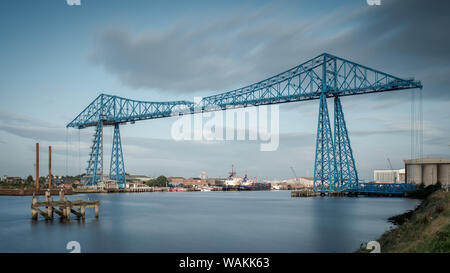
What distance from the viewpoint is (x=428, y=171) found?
63.6 m

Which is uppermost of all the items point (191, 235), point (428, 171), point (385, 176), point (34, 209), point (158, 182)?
point (428, 171)

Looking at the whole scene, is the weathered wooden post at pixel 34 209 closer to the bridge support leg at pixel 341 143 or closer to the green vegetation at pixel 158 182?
the bridge support leg at pixel 341 143

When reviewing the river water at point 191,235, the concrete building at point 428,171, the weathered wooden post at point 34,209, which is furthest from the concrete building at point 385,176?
the weathered wooden post at point 34,209

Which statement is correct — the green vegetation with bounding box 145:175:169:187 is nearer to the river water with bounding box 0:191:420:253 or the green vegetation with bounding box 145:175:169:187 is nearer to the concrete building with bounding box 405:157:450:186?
the concrete building with bounding box 405:157:450:186

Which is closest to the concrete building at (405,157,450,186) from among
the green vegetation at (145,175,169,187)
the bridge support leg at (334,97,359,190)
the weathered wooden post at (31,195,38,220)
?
the bridge support leg at (334,97,359,190)

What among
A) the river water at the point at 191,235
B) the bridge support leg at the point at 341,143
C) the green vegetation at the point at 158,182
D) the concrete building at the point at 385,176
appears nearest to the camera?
the river water at the point at 191,235

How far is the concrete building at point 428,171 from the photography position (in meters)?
62.0

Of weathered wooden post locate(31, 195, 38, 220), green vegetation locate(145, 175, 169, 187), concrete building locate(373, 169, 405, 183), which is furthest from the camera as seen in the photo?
green vegetation locate(145, 175, 169, 187)

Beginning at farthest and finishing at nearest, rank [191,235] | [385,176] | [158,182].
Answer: [158,182]
[385,176]
[191,235]

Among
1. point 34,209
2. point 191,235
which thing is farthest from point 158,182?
point 191,235

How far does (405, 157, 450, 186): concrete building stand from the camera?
203 ft

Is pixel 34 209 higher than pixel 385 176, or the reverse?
pixel 34 209

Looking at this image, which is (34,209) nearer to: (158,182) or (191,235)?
(191,235)

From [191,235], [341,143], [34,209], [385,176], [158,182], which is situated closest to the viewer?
[191,235]
